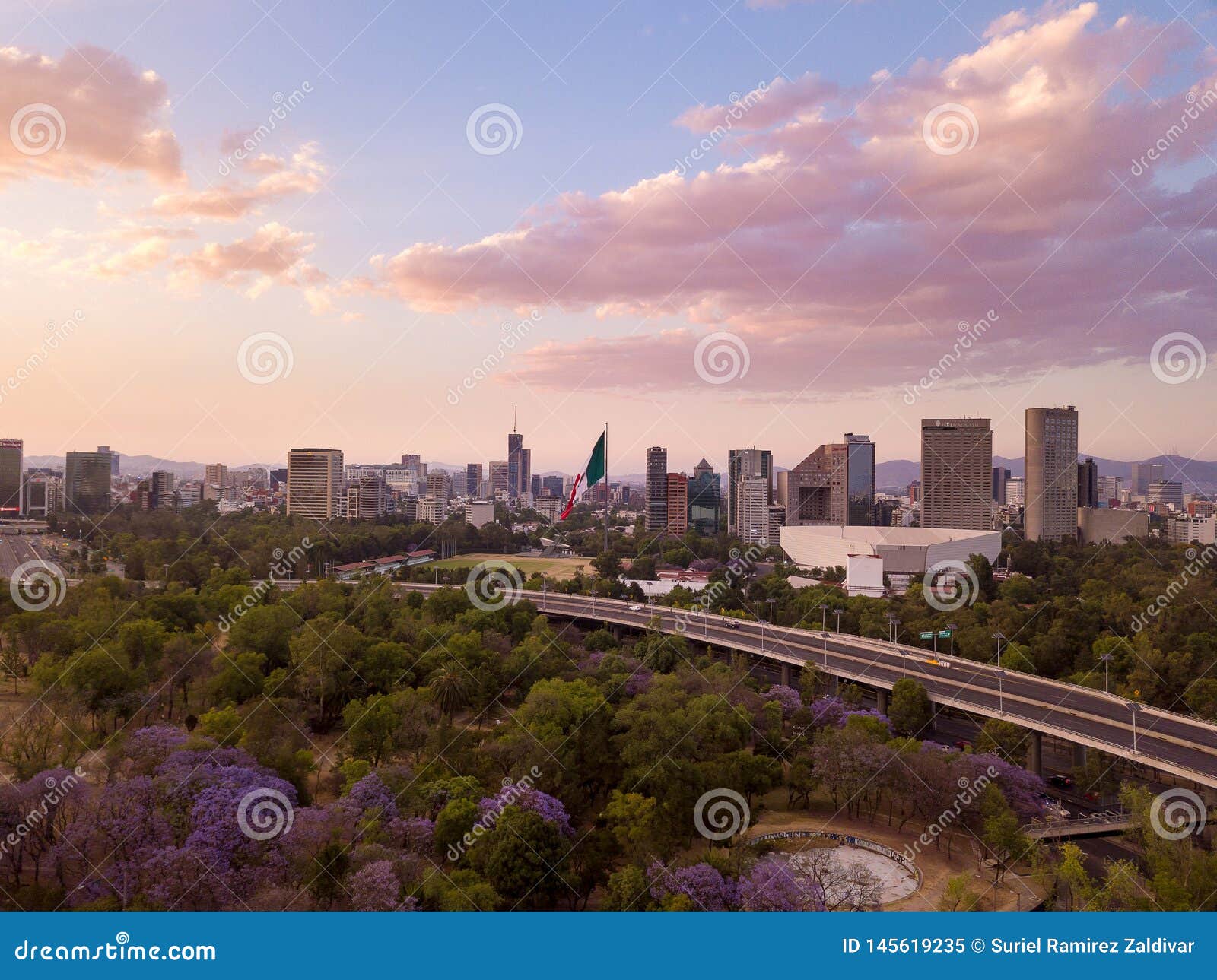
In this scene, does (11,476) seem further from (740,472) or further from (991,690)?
(740,472)

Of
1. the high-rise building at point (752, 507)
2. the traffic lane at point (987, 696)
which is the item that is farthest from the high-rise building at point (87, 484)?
the high-rise building at point (752, 507)

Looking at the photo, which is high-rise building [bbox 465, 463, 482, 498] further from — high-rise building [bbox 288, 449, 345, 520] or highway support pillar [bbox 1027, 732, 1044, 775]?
highway support pillar [bbox 1027, 732, 1044, 775]

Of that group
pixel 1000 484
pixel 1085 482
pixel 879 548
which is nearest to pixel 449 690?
pixel 879 548

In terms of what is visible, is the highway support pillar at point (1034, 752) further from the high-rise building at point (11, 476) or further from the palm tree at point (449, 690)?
the high-rise building at point (11, 476)

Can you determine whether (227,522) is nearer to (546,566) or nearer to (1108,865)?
(546,566)

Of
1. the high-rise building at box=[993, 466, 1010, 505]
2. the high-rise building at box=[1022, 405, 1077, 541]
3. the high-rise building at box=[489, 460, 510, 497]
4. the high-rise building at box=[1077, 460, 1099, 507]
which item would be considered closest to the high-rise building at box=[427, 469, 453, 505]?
the high-rise building at box=[489, 460, 510, 497]
